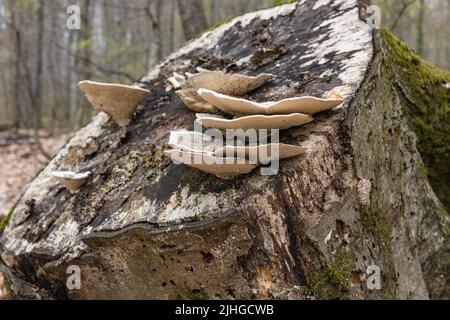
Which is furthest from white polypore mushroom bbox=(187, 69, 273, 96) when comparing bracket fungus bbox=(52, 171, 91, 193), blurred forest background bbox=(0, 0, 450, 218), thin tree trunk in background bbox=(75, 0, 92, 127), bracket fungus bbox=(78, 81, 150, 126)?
thin tree trunk in background bbox=(75, 0, 92, 127)

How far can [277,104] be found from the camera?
1968 millimetres

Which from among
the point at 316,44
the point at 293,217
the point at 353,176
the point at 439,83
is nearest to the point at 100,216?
the point at 293,217

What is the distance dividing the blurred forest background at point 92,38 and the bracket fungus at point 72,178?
15.2 feet

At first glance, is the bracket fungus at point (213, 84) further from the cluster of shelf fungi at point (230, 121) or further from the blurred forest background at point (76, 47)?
the blurred forest background at point (76, 47)

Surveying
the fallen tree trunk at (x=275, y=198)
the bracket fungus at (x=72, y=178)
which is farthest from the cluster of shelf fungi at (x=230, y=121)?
the fallen tree trunk at (x=275, y=198)

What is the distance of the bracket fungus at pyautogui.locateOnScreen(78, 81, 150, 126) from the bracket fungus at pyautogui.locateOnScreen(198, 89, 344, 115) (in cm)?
87

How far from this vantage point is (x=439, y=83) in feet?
11.1

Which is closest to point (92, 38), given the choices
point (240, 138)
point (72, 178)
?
point (72, 178)

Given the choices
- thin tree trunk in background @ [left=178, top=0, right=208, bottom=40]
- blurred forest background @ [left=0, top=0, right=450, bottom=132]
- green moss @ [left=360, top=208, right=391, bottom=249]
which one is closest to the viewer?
green moss @ [left=360, top=208, right=391, bottom=249]

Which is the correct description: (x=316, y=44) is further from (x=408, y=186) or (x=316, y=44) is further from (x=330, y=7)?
(x=408, y=186)

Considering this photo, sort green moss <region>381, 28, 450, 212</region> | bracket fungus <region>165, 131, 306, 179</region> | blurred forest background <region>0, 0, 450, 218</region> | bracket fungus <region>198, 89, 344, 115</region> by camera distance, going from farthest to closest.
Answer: blurred forest background <region>0, 0, 450, 218</region>
green moss <region>381, 28, 450, 212</region>
bracket fungus <region>198, 89, 344, 115</region>
bracket fungus <region>165, 131, 306, 179</region>

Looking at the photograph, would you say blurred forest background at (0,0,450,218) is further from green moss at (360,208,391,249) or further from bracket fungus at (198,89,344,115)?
green moss at (360,208,391,249)

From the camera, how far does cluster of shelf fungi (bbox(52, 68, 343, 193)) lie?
73.8 inches

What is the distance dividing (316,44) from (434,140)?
53.2 inches
